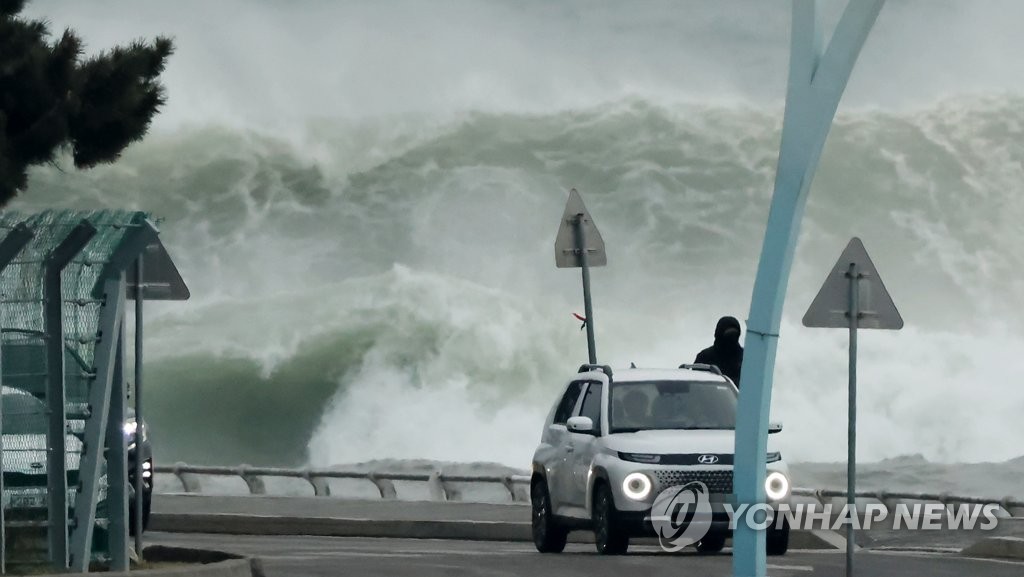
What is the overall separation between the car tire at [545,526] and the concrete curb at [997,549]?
369 centimetres

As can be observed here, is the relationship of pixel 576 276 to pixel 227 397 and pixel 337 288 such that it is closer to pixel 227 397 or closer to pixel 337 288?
pixel 337 288

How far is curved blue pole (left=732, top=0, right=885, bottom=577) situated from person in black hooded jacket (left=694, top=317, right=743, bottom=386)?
8.03 m

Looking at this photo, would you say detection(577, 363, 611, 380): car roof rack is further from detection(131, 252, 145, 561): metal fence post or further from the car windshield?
detection(131, 252, 145, 561): metal fence post

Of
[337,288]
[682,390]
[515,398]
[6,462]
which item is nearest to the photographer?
[6,462]

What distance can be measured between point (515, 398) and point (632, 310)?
420 inches

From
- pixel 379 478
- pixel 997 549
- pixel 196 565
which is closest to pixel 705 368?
pixel 997 549

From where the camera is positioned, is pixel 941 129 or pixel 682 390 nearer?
pixel 682 390

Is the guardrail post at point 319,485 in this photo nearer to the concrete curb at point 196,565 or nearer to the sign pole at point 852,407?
the concrete curb at point 196,565

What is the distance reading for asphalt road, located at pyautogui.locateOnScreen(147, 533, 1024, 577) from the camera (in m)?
17.7

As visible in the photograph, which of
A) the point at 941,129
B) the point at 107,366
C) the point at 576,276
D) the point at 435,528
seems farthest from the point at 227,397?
the point at 107,366

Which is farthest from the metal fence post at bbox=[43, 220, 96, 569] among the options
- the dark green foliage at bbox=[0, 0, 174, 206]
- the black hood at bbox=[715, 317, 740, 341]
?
the black hood at bbox=[715, 317, 740, 341]

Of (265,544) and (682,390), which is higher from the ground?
(682,390)

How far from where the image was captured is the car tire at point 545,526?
2073cm

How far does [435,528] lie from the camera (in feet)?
80.9
